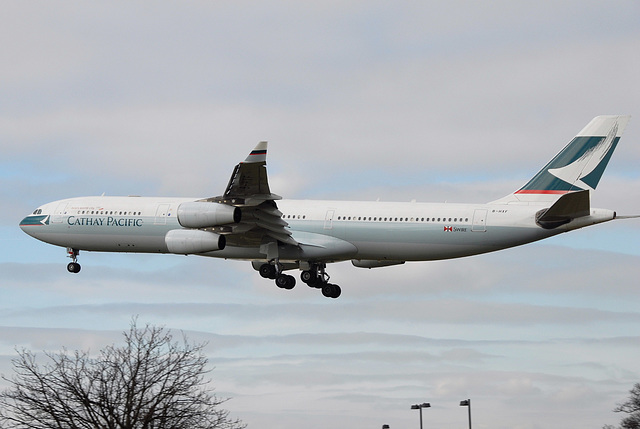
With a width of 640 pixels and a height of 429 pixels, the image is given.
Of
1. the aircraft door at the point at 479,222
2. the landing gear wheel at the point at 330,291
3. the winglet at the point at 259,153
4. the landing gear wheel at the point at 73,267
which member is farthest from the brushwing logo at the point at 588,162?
the landing gear wheel at the point at 73,267

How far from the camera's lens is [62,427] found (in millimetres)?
40375

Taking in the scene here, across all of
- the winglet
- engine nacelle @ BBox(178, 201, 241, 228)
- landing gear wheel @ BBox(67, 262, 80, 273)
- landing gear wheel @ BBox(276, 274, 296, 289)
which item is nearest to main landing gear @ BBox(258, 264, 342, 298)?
landing gear wheel @ BBox(276, 274, 296, 289)

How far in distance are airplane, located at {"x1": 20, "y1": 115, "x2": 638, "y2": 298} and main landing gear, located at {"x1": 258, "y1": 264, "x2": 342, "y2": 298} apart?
0.07 meters

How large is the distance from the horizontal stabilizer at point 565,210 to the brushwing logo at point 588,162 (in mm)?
3826

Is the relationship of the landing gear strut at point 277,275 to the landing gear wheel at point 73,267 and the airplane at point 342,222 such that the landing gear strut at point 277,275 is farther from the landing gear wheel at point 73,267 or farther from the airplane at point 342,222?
the landing gear wheel at point 73,267

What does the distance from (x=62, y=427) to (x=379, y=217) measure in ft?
78.1

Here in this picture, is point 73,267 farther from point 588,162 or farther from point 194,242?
point 588,162

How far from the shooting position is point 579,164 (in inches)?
2295

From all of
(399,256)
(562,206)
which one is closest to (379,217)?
(399,256)

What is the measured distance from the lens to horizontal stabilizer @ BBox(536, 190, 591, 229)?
53094 mm

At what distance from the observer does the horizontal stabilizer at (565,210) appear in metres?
53.1

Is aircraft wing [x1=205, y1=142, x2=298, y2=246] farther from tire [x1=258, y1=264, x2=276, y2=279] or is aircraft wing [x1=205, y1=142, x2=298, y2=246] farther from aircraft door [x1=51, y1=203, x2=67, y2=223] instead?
aircraft door [x1=51, y1=203, x2=67, y2=223]

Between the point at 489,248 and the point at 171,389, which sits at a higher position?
the point at 489,248

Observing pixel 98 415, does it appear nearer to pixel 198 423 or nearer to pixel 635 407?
pixel 198 423
